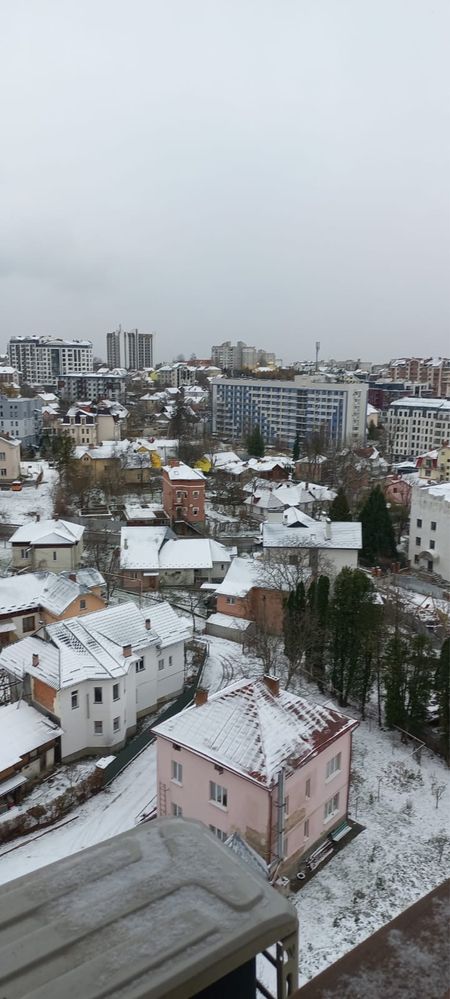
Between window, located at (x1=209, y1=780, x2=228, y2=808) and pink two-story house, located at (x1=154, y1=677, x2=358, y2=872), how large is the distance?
2 centimetres

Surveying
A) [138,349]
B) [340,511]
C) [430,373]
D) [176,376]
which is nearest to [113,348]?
[138,349]

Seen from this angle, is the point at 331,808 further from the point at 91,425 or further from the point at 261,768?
the point at 91,425

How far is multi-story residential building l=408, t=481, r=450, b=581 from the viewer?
25.8 m

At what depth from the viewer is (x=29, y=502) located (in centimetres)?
3297

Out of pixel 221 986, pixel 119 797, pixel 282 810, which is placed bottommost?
pixel 119 797

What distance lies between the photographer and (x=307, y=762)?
9.80m

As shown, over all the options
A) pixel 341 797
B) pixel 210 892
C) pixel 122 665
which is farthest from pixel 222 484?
pixel 210 892

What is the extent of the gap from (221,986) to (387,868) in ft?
34.1

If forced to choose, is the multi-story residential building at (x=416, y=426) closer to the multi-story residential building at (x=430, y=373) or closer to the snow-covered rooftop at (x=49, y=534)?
the multi-story residential building at (x=430, y=373)

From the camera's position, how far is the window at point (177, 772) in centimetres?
1041

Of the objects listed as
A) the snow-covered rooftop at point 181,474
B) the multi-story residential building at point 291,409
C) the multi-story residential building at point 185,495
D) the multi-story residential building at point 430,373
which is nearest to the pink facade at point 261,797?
the multi-story residential building at point 185,495

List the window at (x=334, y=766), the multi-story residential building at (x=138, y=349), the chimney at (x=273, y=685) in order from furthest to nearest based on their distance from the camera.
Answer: the multi-story residential building at (x=138, y=349) → the chimney at (x=273, y=685) → the window at (x=334, y=766)

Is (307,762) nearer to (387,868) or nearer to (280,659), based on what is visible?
(387,868)

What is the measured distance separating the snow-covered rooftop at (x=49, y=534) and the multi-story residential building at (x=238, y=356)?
9736 cm
